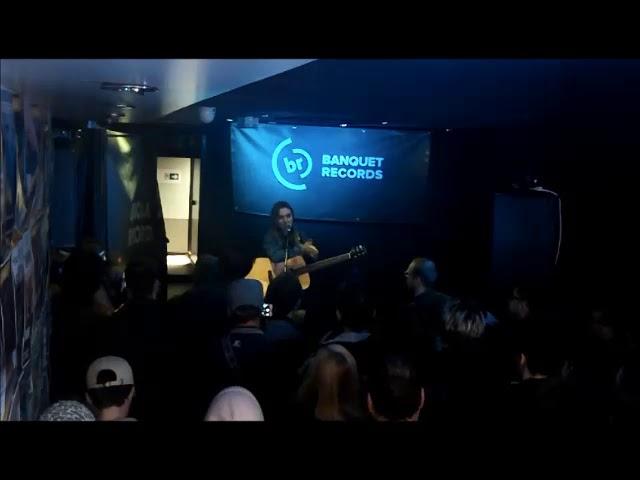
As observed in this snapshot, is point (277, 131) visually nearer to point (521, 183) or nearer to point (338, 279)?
point (338, 279)

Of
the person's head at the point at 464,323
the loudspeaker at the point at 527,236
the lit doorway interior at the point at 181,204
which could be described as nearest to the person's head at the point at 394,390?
the person's head at the point at 464,323

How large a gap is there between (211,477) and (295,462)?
33 centimetres

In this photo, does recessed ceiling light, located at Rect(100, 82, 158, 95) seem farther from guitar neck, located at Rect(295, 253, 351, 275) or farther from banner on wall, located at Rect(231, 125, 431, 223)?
banner on wall, located at Rect(231, 125, 431, 223)

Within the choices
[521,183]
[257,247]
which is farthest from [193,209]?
[521,183]

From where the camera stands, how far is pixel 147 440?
3098 millimetres

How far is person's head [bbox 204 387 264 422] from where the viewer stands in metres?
2.94

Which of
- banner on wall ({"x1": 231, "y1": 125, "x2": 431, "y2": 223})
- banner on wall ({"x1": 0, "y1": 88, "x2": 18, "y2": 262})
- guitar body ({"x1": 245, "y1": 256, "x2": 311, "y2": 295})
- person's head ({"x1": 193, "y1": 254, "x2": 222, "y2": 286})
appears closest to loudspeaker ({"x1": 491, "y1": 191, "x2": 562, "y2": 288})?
banner on wall ({"x1": 231, "y1": 125, "x2": 431, "y2": 223})

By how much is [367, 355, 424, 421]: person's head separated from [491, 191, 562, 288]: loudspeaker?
3665 mm

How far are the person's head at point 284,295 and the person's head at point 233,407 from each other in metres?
1.14

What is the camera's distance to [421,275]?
4496 millimetres

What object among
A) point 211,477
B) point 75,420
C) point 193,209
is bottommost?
point 211,477

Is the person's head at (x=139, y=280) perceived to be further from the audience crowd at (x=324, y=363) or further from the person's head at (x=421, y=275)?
the person's head at (x=421, y=275)

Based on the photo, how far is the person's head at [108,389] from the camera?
9.19 ft

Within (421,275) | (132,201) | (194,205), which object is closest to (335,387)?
(421,275)
